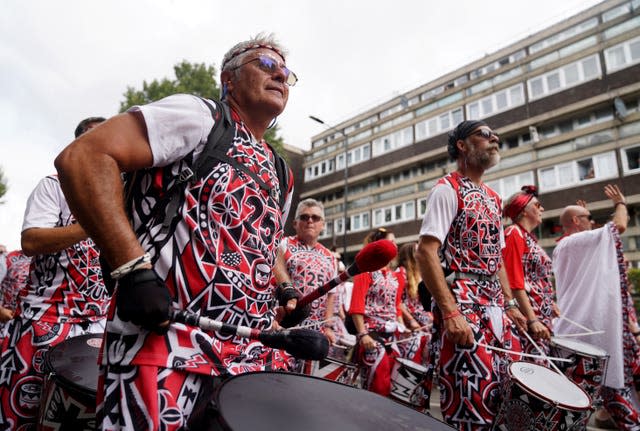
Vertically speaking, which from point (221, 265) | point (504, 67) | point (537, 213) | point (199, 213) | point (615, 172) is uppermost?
point (504, 67)

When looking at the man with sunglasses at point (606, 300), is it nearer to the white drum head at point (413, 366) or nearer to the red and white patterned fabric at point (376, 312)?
the white drum head at point (413, 366)

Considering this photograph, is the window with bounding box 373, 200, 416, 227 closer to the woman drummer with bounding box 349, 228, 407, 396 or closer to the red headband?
the woman drummer with bounding box 349, 228, 407, 396

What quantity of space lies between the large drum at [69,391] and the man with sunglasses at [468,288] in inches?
79.3

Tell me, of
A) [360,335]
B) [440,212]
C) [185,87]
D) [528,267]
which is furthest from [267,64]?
[185,87]

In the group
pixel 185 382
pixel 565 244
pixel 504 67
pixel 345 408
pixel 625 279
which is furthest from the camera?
pixel 504 67

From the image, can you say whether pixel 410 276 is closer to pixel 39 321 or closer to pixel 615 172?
pixel 39 321

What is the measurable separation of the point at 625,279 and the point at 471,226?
3100mm

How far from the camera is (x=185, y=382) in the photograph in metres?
1.36

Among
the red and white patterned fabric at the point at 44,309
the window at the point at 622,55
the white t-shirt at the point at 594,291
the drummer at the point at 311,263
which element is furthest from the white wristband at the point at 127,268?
the window at the point at 622,55

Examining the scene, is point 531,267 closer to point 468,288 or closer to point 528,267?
point 528,267

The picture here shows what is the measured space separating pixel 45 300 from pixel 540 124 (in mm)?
29715

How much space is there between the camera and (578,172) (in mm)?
25016

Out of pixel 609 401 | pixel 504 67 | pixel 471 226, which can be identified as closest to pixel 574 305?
pixel 609 401

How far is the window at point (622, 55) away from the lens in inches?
944
